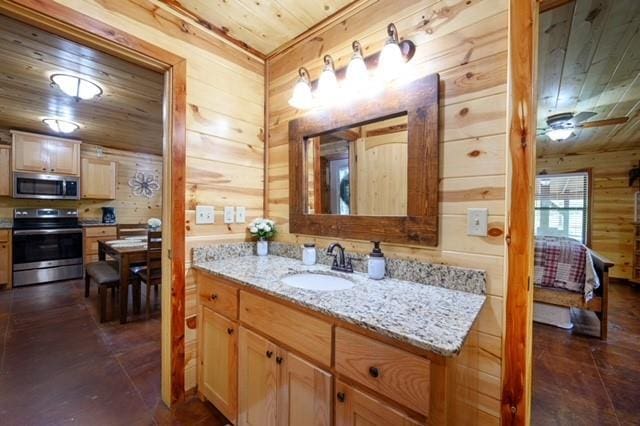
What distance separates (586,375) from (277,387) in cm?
229

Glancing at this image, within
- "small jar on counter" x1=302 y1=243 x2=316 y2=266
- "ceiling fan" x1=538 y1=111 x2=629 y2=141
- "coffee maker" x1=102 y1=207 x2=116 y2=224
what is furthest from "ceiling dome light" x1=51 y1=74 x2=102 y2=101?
"ceiling fan" x1=538 y1=111 x2=629 y2=141

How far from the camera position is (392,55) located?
52.0 inches

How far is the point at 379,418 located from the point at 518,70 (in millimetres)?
1305

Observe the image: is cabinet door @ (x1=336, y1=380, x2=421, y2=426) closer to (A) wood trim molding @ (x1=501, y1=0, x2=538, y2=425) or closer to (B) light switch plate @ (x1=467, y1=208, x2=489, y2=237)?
(A) wood trim molding @ (x1=501, y1=0, x2=538, y2=425)

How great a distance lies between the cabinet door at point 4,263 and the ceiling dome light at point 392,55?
524cm

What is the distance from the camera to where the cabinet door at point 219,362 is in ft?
4.62

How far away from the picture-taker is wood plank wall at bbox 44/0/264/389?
1543 mm

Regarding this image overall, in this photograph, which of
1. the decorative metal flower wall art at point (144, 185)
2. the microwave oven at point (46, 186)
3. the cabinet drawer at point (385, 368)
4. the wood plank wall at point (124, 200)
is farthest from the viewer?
the decorative metal flower wall art at point (144, 185)

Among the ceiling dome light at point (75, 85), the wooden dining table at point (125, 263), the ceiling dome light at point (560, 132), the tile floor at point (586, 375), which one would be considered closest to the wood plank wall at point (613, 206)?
the ceiling dome light at point (560, 132)

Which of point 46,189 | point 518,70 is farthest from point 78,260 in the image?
point 518,70

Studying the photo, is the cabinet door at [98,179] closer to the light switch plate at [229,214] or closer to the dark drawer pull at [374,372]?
the light switch plate at [229,214]

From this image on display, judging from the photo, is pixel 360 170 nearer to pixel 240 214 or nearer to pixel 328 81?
pixel 328 81

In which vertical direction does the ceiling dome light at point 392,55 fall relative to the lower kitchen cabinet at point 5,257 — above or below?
above

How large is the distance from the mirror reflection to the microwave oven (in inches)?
180
